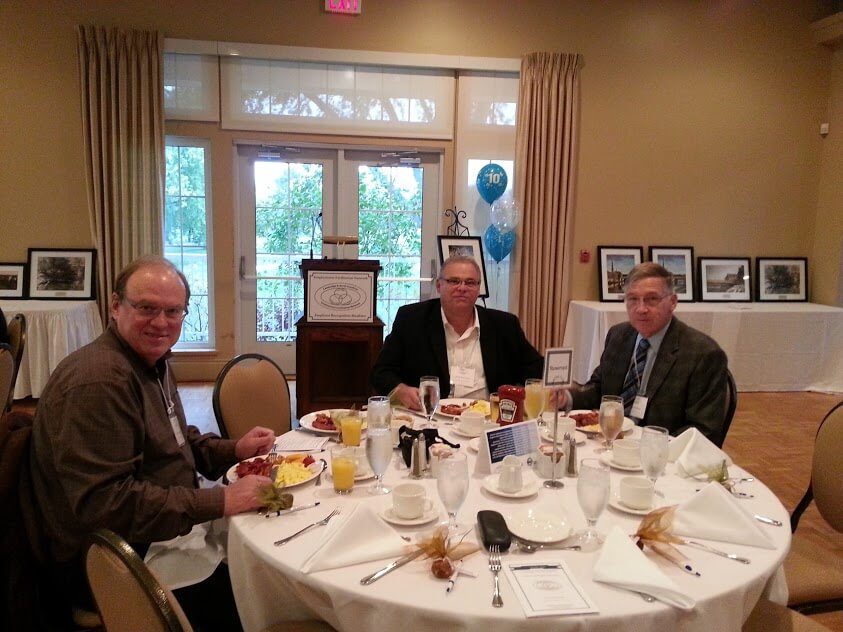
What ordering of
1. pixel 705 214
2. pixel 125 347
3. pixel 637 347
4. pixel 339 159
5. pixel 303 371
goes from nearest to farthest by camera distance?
pixel 125 347
pixel 637 347
pixel 303 371
pixel 339 159
pixel 705 214

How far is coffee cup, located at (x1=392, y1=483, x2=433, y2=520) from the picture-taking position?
4.45 ft

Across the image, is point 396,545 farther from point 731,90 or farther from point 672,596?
point 731,90

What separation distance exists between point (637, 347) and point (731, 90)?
191 inches

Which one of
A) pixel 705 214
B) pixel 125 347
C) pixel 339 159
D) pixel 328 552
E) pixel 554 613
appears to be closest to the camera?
pixel 554 613

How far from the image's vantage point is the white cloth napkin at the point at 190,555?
1.48 meters

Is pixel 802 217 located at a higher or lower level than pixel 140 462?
higher

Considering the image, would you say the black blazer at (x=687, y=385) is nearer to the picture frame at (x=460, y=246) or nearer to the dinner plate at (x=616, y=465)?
the dinner plate at (x=616, y=465)

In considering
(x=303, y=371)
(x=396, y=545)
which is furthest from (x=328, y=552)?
(x=303, y=371)

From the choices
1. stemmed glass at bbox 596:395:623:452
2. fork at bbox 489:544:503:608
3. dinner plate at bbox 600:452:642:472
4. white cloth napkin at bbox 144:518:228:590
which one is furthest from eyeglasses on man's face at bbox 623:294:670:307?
white cloth napkin at bbox 144:518:228:590

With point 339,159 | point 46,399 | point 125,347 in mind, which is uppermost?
point 339,159

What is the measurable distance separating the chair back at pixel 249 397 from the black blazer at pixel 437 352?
462mm

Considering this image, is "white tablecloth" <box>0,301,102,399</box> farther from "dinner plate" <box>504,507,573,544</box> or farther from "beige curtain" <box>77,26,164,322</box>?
"dinner plate" <box>504,507,573,544</box>

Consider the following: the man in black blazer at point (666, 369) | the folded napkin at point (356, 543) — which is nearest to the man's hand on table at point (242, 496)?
the folded napkin at point (356, 543)

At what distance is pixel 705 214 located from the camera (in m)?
6.07
